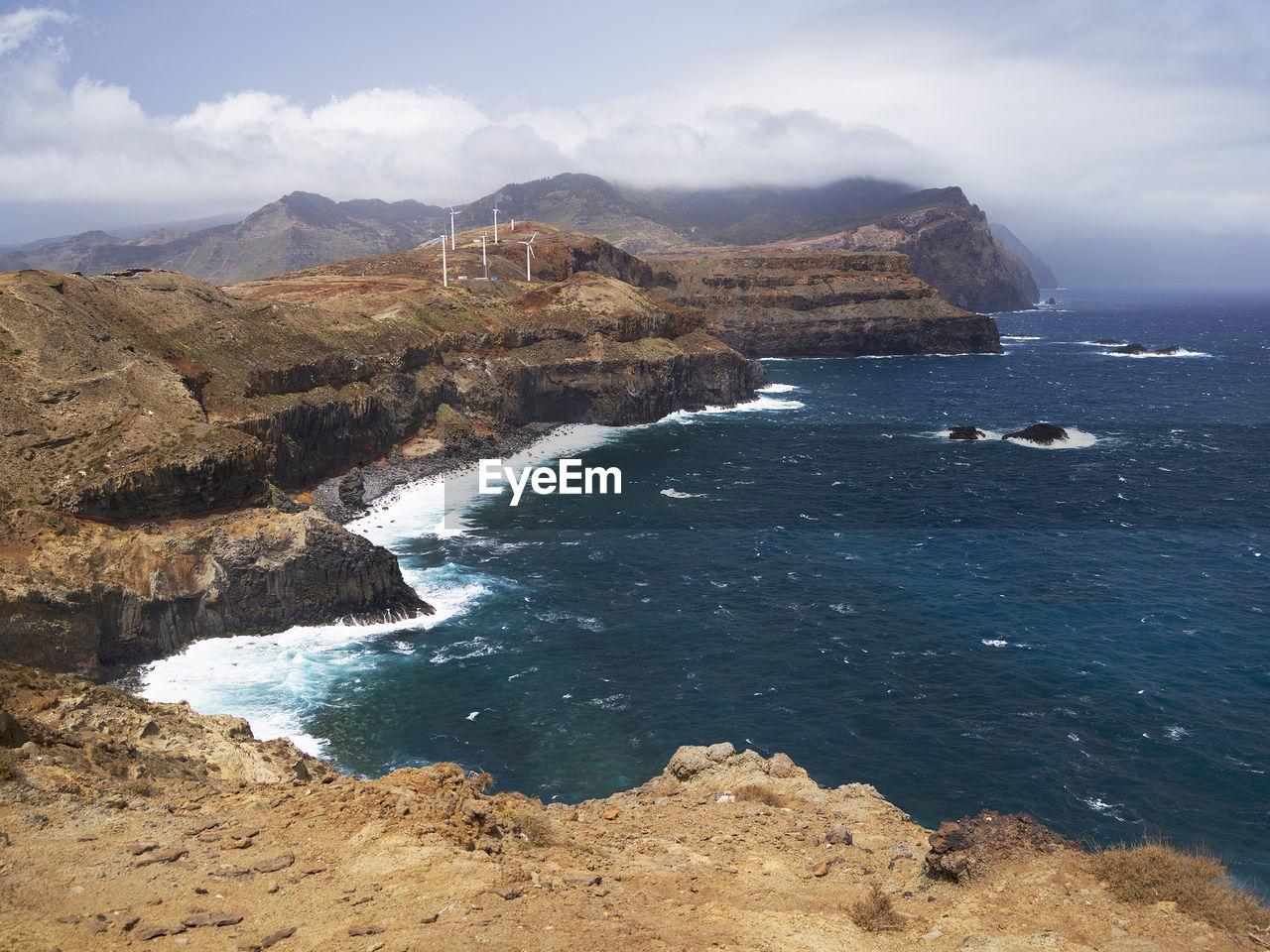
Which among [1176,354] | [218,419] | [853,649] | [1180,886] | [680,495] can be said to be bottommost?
[853,649]

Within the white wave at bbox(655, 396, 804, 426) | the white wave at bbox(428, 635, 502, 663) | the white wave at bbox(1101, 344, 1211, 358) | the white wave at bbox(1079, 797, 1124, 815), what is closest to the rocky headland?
the white wave at bbox(655, 396, 804, 426)

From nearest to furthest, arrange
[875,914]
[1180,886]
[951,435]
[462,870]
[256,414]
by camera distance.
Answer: [1180,886] < [875,914] < [462,870] < [256,414] < [951,435]

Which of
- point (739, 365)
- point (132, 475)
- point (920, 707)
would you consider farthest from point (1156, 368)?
point (132, 475)

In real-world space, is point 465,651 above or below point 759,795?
below

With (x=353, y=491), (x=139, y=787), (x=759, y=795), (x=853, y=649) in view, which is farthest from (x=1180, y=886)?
(x=353, y=491)

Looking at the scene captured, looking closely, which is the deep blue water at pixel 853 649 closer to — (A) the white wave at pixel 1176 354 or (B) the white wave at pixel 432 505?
(B) the white wave at pixel 432 505

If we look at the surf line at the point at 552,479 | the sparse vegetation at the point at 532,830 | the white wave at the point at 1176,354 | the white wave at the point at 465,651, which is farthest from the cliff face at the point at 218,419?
the white wave at the point at 1176,354

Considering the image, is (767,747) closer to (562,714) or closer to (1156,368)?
(562,714)

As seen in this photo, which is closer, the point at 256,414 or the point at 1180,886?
the point at 1180,886

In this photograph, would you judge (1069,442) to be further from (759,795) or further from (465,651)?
(759,795)
